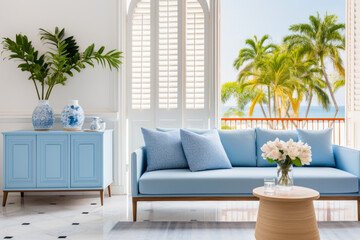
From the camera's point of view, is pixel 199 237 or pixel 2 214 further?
pixel 2 214

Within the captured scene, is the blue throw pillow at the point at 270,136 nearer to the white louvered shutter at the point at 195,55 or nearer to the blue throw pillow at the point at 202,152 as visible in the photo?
the blue throw pillow at the point at 202,152

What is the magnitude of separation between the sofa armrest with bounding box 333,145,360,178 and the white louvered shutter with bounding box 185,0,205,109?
5.38ft

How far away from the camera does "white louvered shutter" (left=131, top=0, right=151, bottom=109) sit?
14.8 feet

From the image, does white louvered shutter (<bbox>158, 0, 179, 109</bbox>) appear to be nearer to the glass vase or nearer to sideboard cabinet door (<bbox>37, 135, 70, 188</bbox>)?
sideboard cabinet door (<bbox>37, 135, 70, 188</bbox>)

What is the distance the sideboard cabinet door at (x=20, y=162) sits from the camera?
390cm

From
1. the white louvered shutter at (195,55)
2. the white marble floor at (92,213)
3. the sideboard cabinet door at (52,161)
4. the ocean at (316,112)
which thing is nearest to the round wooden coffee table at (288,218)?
the white marble floor at (92,213)

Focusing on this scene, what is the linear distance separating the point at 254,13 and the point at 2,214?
2272 centimetres

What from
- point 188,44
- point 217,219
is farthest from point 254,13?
point 217,219

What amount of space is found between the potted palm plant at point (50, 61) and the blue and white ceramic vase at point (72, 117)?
→ 11 millimetres

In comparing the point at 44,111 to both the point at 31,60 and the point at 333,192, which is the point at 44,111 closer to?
the point at 31,60

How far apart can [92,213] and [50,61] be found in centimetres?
199

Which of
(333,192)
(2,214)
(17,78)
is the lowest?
(2,214)

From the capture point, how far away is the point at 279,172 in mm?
2592

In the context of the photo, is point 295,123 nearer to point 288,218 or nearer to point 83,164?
point 83,164
